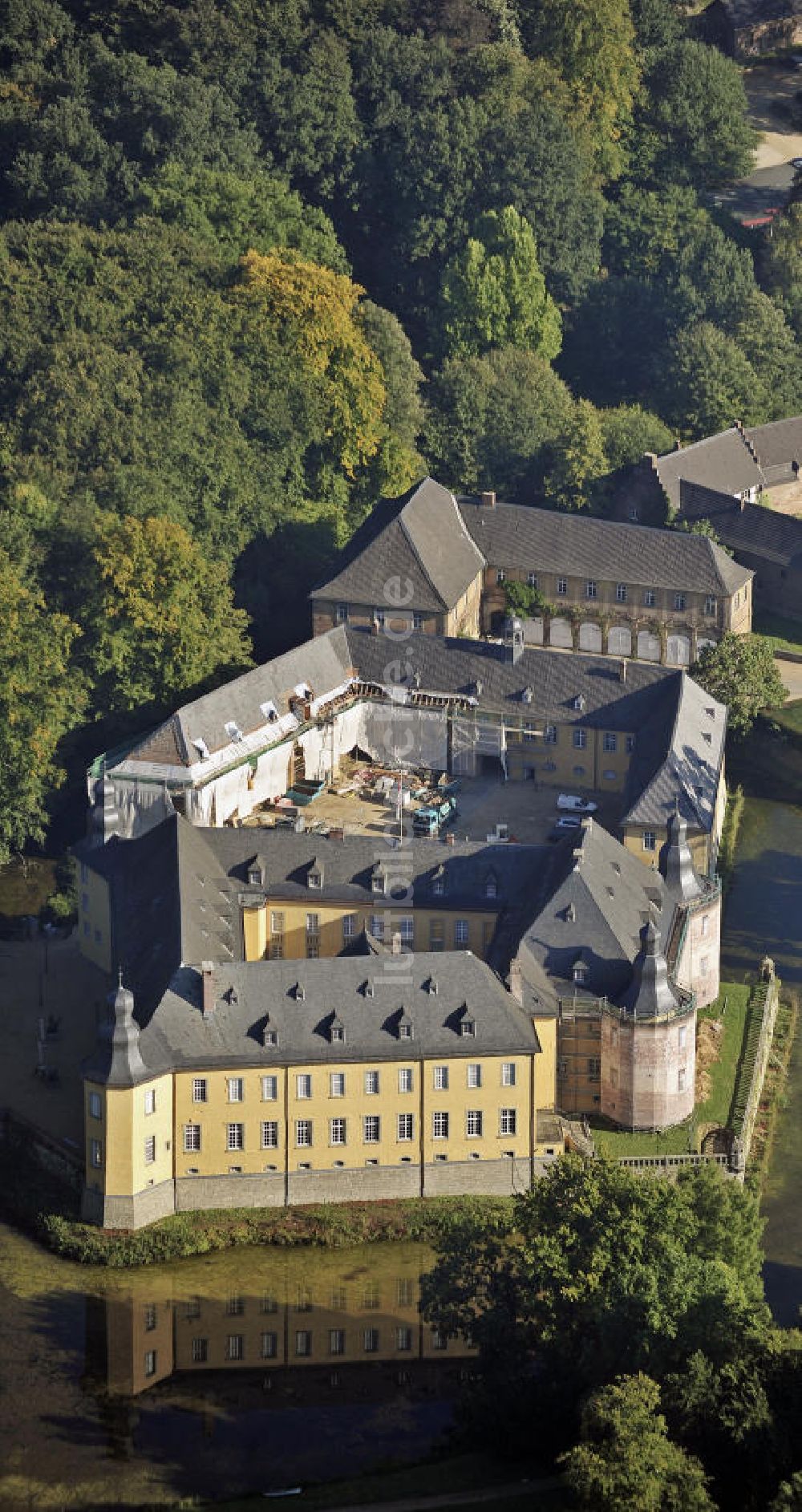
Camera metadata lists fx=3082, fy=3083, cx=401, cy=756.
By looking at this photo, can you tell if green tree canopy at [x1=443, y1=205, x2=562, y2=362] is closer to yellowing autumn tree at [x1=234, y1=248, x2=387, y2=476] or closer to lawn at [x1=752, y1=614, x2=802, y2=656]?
yellowing autumn tree at [x1=234, y1=248, x2=387, y2=476]

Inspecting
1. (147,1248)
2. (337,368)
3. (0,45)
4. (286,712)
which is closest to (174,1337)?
(147,1248)

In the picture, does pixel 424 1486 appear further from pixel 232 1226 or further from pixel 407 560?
pixel 407 560

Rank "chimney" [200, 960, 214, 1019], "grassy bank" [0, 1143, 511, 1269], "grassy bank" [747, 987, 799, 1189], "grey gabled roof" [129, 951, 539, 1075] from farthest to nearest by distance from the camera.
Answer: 1. "grassy bank" [747, 987, 799, 1189]
2. "chimney" [200, 960, 214, 1019]
3. "grey gabled roof" [129, 951, 539, 1075]
4. "grassy bank" [0, 1143, 511, 1269]

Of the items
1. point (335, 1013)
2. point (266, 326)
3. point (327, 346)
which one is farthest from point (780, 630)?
point (335, 1013)

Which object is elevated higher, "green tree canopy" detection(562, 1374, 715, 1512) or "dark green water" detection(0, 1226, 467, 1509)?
"green tree canopy" detection(562, 1374, 715, 1512)

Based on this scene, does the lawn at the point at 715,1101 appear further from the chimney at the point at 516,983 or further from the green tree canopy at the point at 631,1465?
the green tree canopy at the point at 631,1465

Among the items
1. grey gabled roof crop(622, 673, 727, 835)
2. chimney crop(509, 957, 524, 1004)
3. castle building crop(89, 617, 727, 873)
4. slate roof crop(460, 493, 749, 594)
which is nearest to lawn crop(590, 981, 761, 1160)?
chimney crop(509, 957, 524, 1004)

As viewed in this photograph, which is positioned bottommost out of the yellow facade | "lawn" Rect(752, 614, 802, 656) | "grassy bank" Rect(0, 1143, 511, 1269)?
"grassy bank" Rect(0, 1143, 511, 1269)
